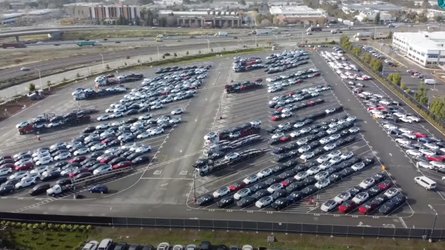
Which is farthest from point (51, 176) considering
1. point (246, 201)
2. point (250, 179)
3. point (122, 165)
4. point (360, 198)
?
point (360, 198)

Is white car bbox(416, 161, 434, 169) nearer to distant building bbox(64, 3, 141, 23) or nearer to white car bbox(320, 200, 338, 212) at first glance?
white car bbox(320, 200, 338, 212)

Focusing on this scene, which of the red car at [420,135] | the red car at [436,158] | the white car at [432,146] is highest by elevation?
the red car at [420,135]

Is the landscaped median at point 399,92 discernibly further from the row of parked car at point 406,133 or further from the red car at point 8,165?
the red car at point 8,165

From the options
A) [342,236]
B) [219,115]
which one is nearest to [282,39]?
[219,115]

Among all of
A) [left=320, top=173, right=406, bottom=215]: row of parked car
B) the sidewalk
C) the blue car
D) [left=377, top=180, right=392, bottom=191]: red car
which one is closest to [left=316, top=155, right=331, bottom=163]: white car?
[left=320, top=173, right=406, bottom=215]: row of parked car

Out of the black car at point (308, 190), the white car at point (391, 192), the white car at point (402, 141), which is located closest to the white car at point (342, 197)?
the black car at point (308, 190)
